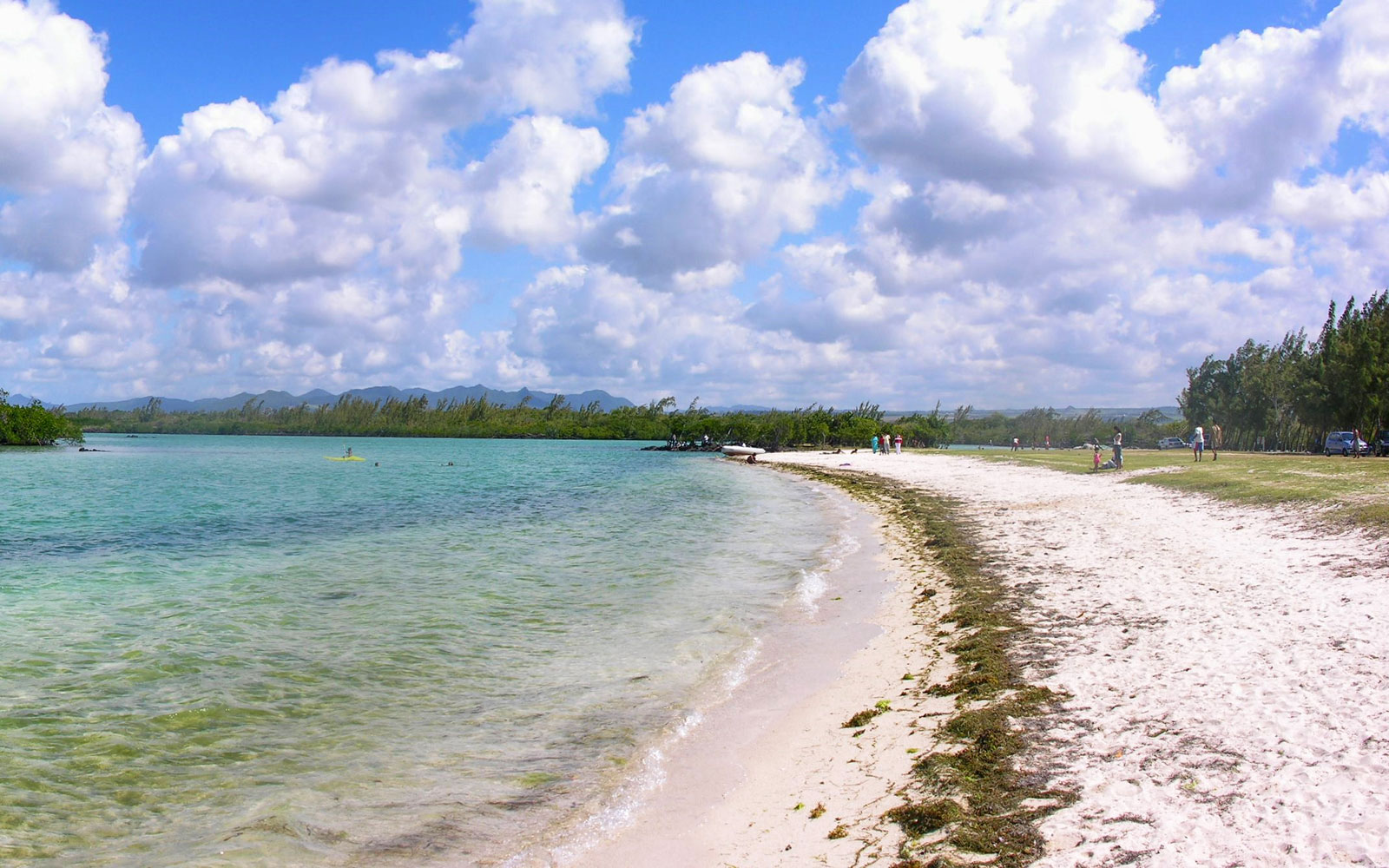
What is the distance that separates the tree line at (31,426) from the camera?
4188 inches

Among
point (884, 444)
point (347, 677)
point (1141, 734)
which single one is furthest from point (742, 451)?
point (1141, 734)

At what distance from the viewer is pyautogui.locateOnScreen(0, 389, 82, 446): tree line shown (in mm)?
106375

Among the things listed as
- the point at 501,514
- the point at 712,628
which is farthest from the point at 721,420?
the point at 712,628

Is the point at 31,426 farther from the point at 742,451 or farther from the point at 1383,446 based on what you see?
the point at 1383,446

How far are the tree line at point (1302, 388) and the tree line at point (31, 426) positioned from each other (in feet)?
474

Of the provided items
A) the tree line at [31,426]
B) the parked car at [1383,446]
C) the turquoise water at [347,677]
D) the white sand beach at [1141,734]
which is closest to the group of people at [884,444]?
the parked car at [1383,446]

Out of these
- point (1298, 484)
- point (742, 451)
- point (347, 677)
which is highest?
point (1298, 484)

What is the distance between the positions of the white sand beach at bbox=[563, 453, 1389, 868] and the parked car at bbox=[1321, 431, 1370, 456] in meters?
41.8

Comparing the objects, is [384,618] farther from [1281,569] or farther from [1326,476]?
[1326,476]

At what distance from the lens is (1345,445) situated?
48156mm

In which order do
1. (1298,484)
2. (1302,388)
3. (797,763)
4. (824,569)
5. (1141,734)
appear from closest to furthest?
(1141,734)
(797,763)
(824,569)
(1298,484)
(1302,388)

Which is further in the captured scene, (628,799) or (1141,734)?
(628,799)

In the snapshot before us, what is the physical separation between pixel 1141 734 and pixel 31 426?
139815 millimetres

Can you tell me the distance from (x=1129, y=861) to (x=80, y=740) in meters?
9.84
